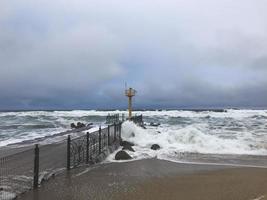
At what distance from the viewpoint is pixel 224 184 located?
32.6ft

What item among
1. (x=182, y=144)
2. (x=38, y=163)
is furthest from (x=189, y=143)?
(x=38, y=163)

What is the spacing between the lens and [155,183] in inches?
394

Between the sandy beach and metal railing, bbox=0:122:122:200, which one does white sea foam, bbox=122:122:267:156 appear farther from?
the sandy beach

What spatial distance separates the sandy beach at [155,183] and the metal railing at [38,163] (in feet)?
1.20

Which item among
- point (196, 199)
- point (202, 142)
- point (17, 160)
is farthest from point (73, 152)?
point (202, 142)

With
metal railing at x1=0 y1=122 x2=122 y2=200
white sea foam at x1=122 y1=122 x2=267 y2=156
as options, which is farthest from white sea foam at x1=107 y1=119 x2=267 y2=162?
metal railing at x1=0 y1=122 x2=122 y2=200

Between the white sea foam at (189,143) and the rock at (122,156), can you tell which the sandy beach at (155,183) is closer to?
the rock at (122,156)

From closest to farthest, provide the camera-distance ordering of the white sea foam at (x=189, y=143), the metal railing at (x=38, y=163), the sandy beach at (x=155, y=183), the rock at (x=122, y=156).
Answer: the sandy beach at (x=155, y=183)
the metal railing at (x=38, y=163)
the rock at (x=122, y=156)
the white sea foam at (x=189, y=143)

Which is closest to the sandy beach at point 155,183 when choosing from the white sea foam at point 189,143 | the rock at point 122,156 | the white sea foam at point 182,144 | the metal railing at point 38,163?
the metal railing at point 38,163

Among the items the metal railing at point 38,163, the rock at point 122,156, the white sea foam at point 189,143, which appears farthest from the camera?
the white sea foam at point 189,143

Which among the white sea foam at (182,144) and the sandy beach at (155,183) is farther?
the white sea foam at (182,144)

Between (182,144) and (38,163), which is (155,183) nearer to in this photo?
(38,163)

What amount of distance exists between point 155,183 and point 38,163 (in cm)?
292

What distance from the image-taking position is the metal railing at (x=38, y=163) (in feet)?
29.8
